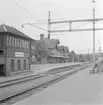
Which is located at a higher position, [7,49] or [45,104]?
[7,49]

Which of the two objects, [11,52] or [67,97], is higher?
[11,52]

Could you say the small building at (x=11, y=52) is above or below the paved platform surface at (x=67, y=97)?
above

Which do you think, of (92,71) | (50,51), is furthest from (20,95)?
(50,51)

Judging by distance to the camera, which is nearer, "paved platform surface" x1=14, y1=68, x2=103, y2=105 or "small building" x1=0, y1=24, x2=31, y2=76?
"paved platform surface" x1=14, y1=68, x2=103, y2=105

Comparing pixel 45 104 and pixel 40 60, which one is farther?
pixel 40 60

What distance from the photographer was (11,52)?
1147 inches

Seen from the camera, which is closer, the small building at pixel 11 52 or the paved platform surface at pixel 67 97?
the paved platform surface at pixel 67 97

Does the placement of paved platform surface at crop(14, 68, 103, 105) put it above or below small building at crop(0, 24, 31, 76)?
below

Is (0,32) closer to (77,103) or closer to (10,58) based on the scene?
(10,58)

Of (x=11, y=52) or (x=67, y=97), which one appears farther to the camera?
(x=11, y=52)

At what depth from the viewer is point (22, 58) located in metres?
33.6

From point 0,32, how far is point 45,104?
20.3 metres

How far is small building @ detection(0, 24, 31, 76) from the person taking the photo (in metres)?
27.4

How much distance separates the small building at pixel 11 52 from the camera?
27.4 m
